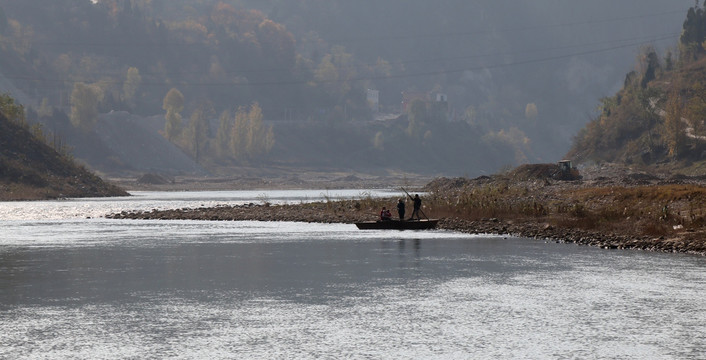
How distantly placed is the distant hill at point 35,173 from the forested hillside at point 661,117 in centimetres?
8291

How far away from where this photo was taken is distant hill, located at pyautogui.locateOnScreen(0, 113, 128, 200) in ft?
423

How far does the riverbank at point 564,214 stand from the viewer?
47094mm

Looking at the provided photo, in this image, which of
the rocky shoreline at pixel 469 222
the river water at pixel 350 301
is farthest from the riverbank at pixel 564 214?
the river water at pixel 350 301

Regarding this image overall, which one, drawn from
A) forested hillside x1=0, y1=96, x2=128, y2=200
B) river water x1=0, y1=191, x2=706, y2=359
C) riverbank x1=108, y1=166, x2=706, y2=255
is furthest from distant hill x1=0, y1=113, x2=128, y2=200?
river water x1=0, y1=191, x2=706, y2=359

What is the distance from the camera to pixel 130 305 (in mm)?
26594

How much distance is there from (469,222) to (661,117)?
97.2 metres

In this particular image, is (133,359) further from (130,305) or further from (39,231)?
(39,231)

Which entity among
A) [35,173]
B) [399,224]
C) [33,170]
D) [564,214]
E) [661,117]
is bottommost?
[399,224]

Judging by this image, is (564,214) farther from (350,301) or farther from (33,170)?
(33,170)

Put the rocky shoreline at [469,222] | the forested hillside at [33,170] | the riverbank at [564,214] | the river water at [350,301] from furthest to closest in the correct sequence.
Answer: the forested hillside at [33,170] < the riverbank at [564,214] < the rocky shoreline at [469,222] < the river water at [350,301]

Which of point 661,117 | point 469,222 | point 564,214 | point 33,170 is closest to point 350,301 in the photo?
point 469,222

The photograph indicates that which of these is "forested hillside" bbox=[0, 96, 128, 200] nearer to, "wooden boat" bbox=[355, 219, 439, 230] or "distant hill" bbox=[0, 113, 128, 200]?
"distant hill" bbox=[0, 113, 128, 200]

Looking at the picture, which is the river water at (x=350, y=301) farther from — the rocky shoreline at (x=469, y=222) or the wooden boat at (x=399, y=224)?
the wooden boat at (x=399, y=224)

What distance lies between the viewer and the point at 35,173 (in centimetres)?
13300
